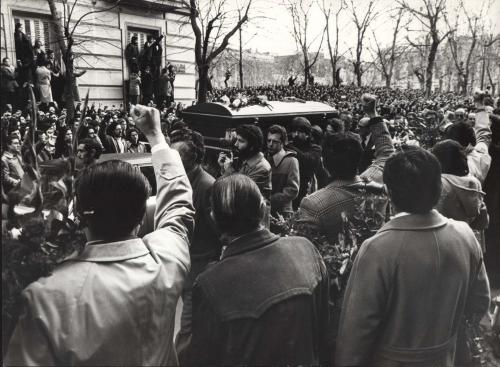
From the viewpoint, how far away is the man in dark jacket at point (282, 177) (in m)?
4.90

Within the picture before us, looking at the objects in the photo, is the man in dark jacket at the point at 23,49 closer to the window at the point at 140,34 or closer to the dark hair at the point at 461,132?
the window at the point at 140,34

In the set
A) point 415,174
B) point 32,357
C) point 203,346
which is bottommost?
point 203,346

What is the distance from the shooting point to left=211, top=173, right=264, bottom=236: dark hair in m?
1.93

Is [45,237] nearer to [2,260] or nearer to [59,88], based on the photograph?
[2,260]

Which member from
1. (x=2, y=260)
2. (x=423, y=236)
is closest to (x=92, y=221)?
(x=2, y=260)

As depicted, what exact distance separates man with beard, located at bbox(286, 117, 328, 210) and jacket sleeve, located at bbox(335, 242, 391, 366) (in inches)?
154

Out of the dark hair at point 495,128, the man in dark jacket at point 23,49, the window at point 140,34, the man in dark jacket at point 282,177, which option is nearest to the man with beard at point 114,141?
the man in dark jacket at point 282,177

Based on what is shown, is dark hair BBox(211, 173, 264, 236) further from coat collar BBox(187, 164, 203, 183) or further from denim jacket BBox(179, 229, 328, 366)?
coat collar BBox(187, 164, 203, 183)

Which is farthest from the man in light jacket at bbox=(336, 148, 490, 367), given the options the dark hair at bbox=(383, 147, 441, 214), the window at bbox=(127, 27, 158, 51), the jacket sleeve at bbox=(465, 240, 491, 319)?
the window at bbox=(127, 27, 158, 51)

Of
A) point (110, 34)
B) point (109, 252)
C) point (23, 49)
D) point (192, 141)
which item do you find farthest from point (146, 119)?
point (110, 34)

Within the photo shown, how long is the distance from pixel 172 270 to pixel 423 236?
1065 millimetres

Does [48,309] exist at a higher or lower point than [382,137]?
lower

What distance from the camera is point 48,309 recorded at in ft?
4.87

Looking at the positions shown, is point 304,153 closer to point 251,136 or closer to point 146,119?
point 251,136
